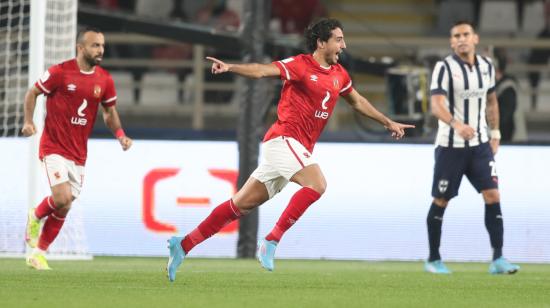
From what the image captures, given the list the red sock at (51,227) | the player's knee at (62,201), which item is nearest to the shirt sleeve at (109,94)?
the player's knee at (62,201)

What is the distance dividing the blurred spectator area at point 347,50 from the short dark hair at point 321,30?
7062mm

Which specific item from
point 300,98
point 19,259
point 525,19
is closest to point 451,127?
point 300,98

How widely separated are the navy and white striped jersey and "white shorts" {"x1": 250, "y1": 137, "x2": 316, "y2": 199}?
6.73ft

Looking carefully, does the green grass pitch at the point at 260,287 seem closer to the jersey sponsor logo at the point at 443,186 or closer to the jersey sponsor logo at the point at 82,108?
the jersey sponsor logo at the point at 443,186

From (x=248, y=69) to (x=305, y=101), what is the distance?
0.90 metres

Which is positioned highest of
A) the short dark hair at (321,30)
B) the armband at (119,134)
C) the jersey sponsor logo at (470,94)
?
the short dark hair at (321,30)

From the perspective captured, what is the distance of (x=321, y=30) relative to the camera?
9594 millimetres

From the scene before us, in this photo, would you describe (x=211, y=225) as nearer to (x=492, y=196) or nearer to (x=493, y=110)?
(x=492, y=196)

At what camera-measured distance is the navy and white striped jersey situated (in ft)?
36.4

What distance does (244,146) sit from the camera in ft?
44.3

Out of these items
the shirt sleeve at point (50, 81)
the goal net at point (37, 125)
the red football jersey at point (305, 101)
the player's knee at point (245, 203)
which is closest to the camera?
the player's knee at point (245, 203)

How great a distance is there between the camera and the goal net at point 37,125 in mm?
12578

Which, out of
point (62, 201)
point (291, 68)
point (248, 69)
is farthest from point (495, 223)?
point (62, 201)

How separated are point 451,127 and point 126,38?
26.8 ft
